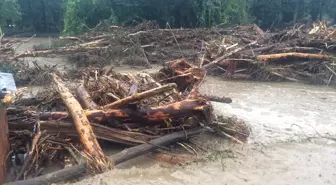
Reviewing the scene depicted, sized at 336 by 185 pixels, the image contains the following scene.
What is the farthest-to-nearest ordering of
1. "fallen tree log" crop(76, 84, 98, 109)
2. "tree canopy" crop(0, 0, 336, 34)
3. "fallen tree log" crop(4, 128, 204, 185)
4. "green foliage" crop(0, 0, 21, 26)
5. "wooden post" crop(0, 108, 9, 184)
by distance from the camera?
"green foliage" crop(0, 0, 21, 26) → "tree canopy" crop(0, 0, 336, 34) → "fallen tree log" crop(76, 84, 98, 109) → "fallen tree log" crop(4, 128, 204, 185) → "wooden post" crop(0, 108, 9, 184)

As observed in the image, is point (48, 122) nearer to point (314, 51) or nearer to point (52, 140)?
point (52, 140)

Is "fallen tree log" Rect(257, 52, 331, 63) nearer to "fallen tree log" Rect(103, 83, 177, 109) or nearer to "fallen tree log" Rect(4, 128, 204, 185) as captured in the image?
"fallen tree log" Rect(4, 128, 204, 185)

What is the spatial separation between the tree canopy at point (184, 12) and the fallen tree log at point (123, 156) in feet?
43.0

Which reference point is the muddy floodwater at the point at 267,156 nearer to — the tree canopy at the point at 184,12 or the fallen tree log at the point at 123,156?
the fallen tree log at the point at 123,156

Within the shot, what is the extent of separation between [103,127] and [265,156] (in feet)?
7.50

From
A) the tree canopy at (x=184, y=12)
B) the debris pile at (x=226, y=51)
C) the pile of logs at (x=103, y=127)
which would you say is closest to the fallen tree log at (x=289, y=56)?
the debris pile at (x=226, y=51)

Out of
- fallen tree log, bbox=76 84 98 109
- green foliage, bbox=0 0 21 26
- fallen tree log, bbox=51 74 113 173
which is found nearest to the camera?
fallen tree log, bbox=51 74 113 173

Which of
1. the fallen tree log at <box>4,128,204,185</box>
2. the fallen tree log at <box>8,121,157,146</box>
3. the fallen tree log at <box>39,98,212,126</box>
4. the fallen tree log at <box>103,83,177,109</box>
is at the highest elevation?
the fallen tree log at <box>103,83,177,109</box>

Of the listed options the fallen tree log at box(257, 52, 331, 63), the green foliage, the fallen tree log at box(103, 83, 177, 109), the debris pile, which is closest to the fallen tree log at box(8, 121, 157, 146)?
the fallen tree log at box(103, 83, 177, 109)

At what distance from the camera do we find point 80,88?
6.04 metres

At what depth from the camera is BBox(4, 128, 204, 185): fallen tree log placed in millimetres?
4039

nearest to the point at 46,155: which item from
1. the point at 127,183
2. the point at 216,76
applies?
the point at 127,183

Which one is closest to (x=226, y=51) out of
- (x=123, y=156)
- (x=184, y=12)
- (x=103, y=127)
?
(x=103, y=127)

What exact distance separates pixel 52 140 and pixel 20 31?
24.8 m
